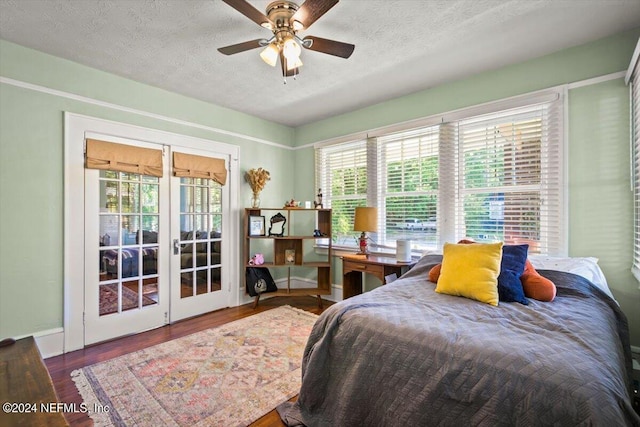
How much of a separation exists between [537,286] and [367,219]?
1.84m

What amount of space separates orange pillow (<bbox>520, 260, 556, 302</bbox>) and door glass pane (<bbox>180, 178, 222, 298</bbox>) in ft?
10.8

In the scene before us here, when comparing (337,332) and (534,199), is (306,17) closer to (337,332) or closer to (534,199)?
(337,332)

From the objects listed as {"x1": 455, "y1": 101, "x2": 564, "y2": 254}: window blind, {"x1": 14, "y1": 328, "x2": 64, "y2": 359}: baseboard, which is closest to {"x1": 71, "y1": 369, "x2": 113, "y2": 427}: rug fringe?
{"x1": 14, "y1": 328, "x2": 64, "y2": 359}: baseboard

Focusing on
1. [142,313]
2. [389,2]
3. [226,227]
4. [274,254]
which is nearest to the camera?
[389,2]

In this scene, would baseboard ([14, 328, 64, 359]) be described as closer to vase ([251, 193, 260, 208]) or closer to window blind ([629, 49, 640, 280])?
vase ([251, 193, 260, 208])

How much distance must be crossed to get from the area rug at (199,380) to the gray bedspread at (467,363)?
12.9 inches

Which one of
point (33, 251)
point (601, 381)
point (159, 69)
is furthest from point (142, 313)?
point (601, 381)

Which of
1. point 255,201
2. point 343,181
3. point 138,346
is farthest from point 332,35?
point 138,346

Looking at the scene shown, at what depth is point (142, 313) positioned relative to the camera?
3.17m

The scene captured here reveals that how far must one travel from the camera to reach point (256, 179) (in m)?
4.09

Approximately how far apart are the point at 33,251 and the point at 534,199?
4.44 meters

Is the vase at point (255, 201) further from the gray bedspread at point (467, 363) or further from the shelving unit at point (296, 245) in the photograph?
the gray bedspread at point (467, 363)

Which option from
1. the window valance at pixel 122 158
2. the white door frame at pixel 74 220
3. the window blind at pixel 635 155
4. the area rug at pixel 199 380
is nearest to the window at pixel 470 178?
the window blind at pixel 635 155

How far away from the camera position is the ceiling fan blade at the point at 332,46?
198cm
